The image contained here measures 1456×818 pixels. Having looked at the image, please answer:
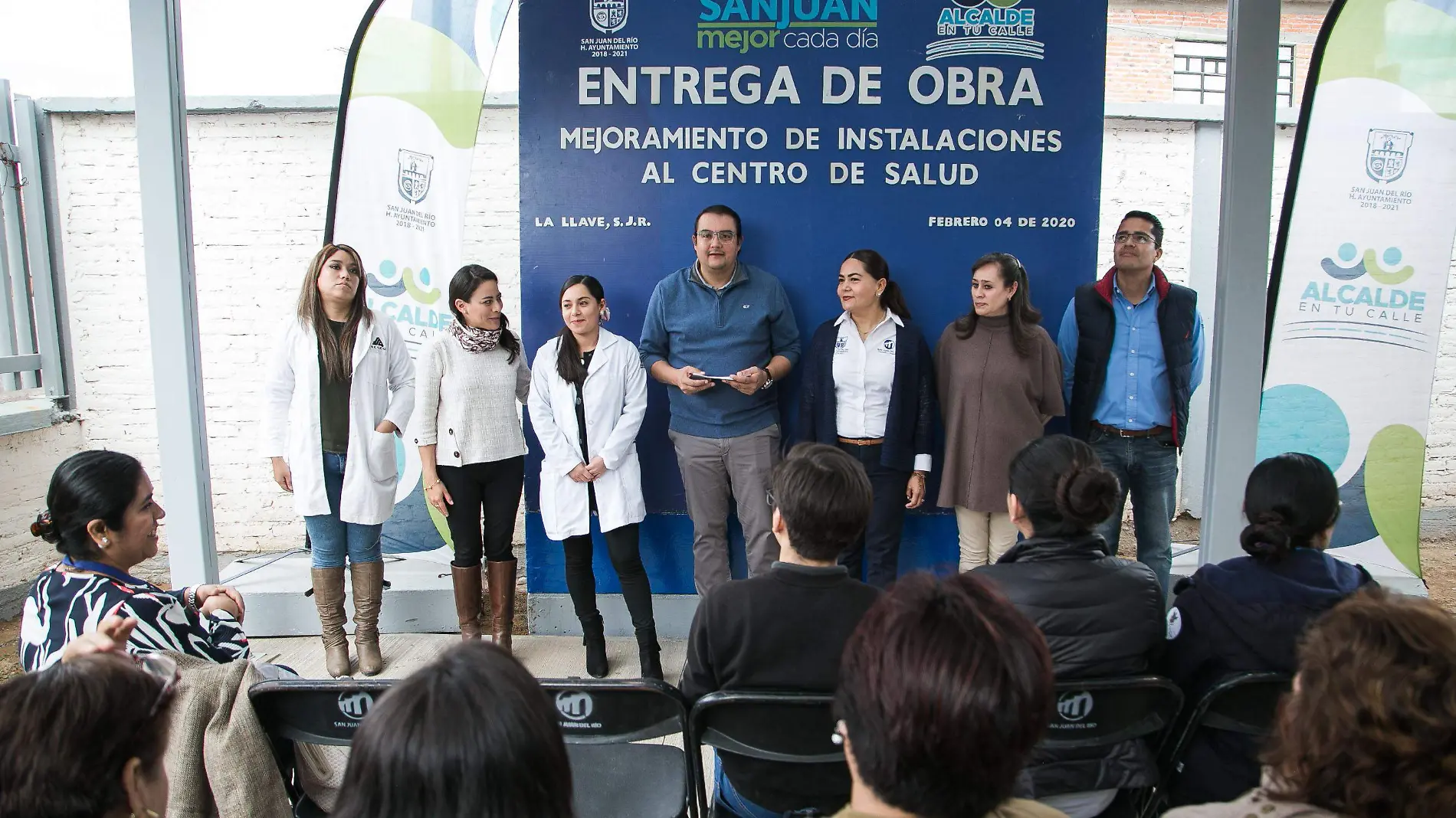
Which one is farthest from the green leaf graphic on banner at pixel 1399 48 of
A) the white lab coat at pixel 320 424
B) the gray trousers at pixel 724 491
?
the white lab coat at pixel 320 424

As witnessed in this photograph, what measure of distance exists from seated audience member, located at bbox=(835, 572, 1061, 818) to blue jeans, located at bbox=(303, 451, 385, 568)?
290cm

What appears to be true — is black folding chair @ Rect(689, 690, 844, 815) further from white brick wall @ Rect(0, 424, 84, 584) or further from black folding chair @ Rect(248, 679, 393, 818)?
white brick wall @ Rect(0, 424, 84, 584)

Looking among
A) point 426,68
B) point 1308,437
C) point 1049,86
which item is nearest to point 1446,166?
point 1308,437

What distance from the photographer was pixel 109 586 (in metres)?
1.68

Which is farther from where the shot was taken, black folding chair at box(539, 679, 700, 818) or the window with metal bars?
the window with metal bars

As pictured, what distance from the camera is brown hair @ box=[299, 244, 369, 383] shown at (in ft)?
10.7

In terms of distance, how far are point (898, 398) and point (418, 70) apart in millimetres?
2686

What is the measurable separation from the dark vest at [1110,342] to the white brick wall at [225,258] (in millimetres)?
3089

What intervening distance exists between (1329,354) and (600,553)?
11.7ft

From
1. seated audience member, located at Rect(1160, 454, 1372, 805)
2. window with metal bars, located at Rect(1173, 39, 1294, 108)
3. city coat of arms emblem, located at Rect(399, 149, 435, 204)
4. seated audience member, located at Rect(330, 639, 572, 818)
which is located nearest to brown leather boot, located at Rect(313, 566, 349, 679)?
city coat of arms emblem, located at Rect(399, 149, 435, 204)

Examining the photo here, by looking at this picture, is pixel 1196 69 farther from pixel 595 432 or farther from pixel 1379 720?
pixel 1379 720

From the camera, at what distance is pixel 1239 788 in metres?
1.65

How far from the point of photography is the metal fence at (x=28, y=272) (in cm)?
442

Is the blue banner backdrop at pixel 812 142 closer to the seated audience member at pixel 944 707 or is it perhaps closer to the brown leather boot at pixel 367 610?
the brown leather boot at pixel 367 610
